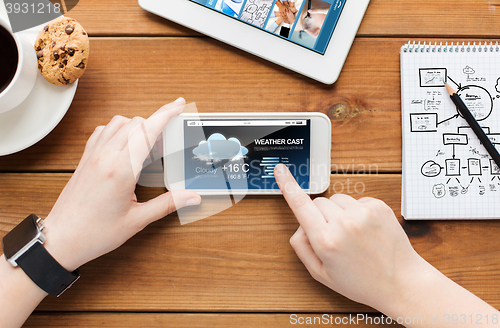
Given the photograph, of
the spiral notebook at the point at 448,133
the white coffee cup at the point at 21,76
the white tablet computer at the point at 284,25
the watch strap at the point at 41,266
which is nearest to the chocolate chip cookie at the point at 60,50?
the white coffee cup at the point at 21,76

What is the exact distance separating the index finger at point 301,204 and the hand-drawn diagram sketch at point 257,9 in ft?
0.85

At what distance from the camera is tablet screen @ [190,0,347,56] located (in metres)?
0.53

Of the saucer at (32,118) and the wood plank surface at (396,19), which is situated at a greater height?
the wood plank surface at (396,19)

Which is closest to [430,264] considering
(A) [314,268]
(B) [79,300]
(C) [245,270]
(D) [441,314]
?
(D) [441,314]

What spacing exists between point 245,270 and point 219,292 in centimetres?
6

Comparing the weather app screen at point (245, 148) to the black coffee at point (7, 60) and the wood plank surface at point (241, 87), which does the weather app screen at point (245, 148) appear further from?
the black coffee at point (7, 60)

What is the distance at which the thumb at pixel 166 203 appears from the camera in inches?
19.5

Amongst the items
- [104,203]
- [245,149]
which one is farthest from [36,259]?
[245,149]

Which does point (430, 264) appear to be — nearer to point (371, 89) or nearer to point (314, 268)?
point (314, 268)

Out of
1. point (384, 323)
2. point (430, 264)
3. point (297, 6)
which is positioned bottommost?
point (384, 323)

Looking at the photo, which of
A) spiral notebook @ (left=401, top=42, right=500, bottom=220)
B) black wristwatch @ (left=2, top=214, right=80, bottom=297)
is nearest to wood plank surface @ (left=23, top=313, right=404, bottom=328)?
black wristwatch @ (left=2, top=214, right=80, bottom=297)

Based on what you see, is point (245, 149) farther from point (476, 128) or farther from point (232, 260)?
point (476, 128)

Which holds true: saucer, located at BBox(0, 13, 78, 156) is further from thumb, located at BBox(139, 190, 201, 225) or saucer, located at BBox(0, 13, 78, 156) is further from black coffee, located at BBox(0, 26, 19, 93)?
thumb, located at BBox(139, 190, 201, 225)

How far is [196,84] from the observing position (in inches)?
21.8
